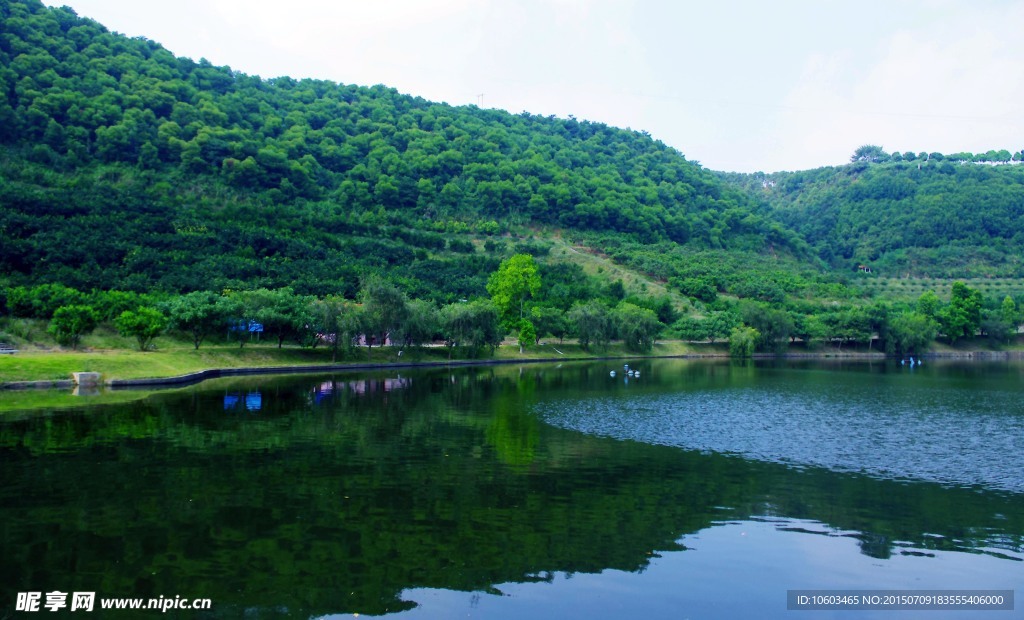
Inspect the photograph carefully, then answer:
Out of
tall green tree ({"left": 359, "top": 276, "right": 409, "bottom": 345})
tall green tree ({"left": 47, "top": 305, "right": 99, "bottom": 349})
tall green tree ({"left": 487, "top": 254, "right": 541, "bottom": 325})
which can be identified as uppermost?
tall green tree ({"left": 487, "top": 254, "right": 541, "bottom": 325})

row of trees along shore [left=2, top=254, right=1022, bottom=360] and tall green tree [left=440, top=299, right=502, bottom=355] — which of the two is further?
tall green tree [left=440, top=299, right=502, bottom=355]

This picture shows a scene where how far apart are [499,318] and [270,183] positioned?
55.2m

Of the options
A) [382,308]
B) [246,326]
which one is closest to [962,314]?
[382,308]

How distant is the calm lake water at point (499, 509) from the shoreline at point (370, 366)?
973cm

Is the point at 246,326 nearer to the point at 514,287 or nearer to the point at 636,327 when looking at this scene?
the point at 514,287

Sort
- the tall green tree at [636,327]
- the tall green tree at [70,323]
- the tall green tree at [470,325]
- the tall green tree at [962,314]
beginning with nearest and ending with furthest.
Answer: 1. the tall green tree at [70,323]
2. the tall green tree at [470,325]
3. the tall green tree at [636,327]
4. the tall green tree at [962,314]

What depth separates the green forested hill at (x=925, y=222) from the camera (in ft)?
463

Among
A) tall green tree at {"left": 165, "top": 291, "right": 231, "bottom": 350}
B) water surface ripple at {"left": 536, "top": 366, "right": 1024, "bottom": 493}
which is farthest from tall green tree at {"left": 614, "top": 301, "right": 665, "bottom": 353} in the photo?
tall green tree at {"left": 165, "top": 291, "right": 231, "bottom": 350}

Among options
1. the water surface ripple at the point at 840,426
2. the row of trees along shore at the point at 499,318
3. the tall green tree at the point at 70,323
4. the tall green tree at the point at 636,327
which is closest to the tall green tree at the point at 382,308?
the row of trees along shore at the point at 499,318

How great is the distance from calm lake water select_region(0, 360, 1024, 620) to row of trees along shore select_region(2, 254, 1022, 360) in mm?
23888

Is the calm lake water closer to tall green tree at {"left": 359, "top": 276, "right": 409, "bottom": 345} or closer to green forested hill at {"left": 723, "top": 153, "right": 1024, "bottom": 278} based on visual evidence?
tall green tree at {"left": 359, "top": 276, "right": 409, "bottom": 345}

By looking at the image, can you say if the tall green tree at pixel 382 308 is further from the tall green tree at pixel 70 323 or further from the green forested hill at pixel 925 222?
the green forested hill at pixel 925 222

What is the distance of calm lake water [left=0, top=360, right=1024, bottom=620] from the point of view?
1142 centimetres

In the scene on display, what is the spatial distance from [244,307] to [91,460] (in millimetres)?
37962
